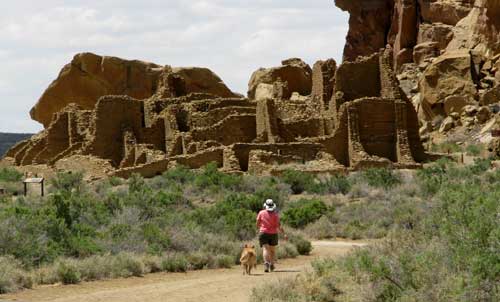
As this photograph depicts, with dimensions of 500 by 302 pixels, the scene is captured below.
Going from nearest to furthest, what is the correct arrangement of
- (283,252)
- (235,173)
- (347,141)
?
(283,252)
(235,173)
(347,141)

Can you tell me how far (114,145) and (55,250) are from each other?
67.9 feet

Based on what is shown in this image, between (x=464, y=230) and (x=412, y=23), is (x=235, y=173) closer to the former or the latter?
(x=464, y=230)

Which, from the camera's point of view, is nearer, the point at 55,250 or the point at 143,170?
the point at 55,250

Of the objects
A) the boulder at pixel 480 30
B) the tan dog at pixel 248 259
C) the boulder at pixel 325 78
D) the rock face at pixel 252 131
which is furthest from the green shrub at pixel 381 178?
the boulder at pixel 480 30

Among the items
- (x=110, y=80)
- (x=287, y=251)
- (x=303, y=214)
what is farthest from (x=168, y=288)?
(x=110, y=80)

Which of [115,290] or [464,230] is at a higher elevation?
[464,230]

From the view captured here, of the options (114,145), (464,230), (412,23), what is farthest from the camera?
(412,23)

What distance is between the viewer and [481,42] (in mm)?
50062

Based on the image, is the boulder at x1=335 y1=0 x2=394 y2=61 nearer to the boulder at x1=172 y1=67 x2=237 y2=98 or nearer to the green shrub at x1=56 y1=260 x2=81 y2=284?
the boulder at x1=172 y1=67 x2=237 y2=98

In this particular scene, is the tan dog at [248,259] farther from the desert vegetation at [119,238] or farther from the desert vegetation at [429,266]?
the desert vegetation at [429,266]

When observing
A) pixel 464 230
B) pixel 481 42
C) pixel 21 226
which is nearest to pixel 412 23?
pixel 481 42

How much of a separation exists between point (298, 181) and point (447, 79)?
22.2 m

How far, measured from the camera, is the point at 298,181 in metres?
27.9

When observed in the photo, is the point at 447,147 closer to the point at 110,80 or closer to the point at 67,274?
the point at 110,80
